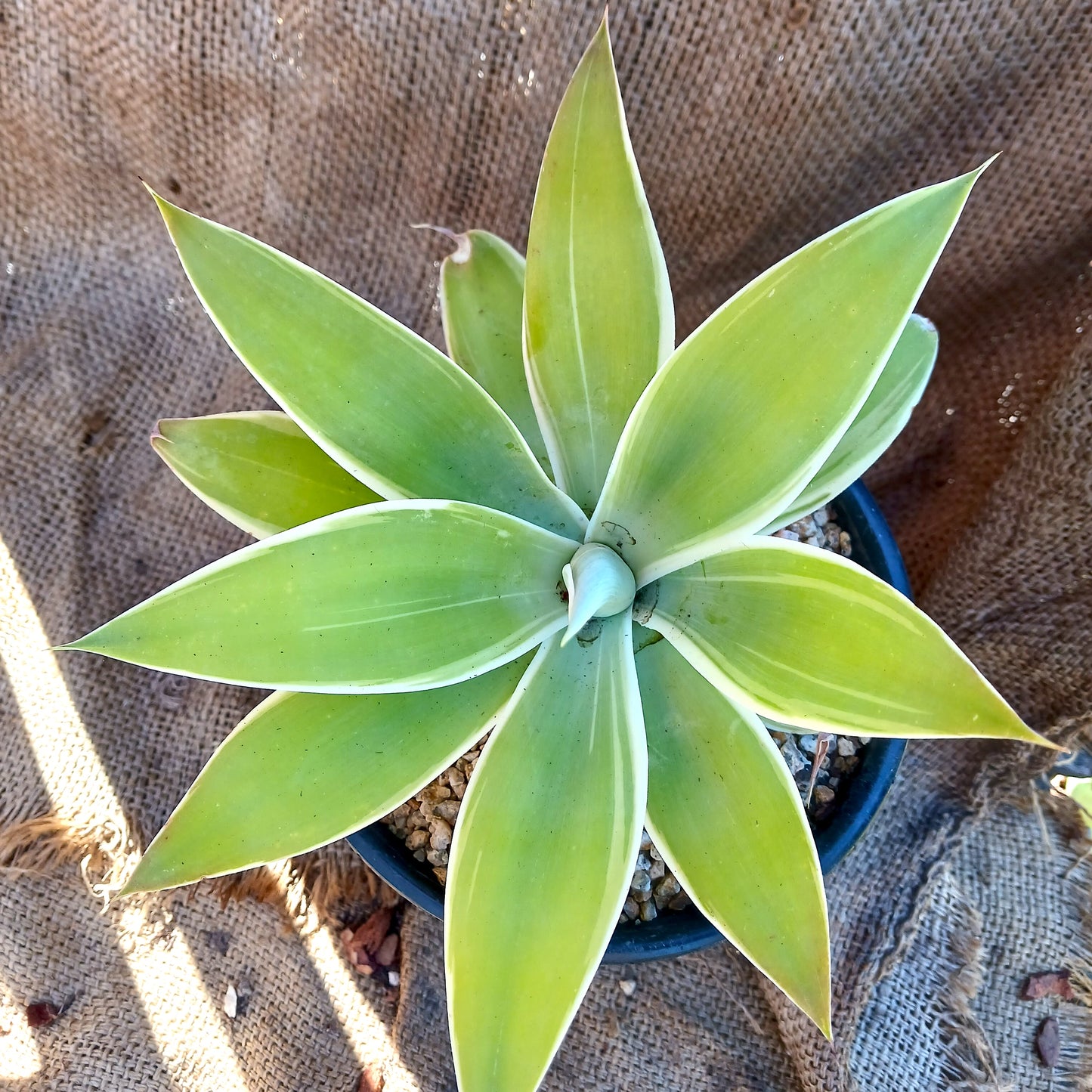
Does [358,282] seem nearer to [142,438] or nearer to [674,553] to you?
[142,438]

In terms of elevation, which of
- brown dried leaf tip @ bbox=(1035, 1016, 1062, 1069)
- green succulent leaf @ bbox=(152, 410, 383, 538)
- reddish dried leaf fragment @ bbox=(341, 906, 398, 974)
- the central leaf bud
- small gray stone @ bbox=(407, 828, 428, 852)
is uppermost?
green succulent leaf @ bbox=(152, 410, 383, 538)

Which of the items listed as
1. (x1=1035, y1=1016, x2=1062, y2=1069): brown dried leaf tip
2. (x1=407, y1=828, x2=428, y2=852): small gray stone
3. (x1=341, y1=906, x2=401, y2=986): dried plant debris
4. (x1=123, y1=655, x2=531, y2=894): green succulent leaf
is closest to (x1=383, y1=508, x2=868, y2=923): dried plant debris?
(x1=407, y1=828, x2=428, y2=852): small gray stone

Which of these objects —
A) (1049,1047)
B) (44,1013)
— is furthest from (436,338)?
(1049,1047)

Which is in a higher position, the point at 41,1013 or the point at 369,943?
the point at 41,1013

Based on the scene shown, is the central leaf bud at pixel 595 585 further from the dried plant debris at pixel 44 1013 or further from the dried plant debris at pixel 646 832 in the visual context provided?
the dried plant debris at pixel 44 1013

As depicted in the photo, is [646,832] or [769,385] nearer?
[769,385]

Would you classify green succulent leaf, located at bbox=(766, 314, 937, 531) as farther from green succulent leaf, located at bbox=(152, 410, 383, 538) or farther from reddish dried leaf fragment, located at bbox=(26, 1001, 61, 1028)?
reddish dried leaf fragment, located at bbox=(26, 1001, 61, 1028)

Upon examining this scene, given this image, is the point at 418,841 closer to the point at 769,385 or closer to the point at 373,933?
the point at 373,933
